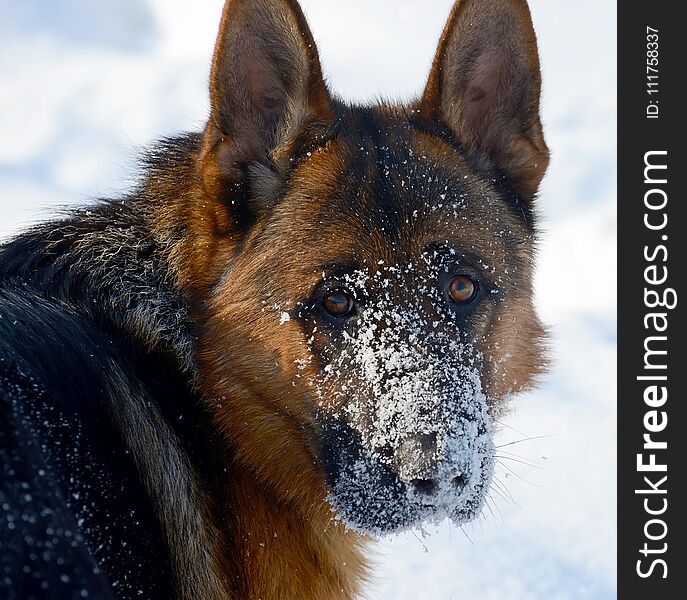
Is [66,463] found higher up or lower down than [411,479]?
higher up

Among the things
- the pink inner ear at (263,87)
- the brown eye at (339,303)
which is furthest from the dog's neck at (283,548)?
the pink inner ear at (263,87)

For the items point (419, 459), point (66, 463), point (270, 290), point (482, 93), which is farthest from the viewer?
point (482, 93)

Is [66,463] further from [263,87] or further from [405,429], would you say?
[263,87]

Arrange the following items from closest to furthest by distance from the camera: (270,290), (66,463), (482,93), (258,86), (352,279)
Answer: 1. (66,463)
2. (352,279)
3. (270,290)
4. (258,86)
5. (482,93)

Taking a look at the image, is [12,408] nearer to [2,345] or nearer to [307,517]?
[2,345]

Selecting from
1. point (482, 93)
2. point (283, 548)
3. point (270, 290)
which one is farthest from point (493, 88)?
point (283, 548)

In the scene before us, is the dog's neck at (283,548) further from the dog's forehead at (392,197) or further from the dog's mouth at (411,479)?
the dog's forehead at (392,197)

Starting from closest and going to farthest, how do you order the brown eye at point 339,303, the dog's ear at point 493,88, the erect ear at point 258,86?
the brown eye at point 339,303
the erect ear at point 258,86
the dog's ear at point 493,88

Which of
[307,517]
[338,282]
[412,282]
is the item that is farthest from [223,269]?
[307,517]
